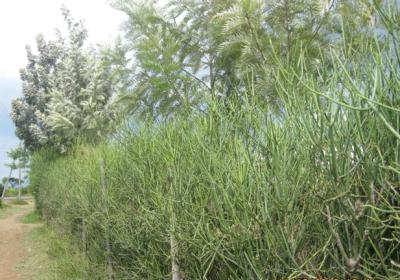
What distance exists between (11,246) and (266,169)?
15577mm

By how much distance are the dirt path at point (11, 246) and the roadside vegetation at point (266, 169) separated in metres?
1.94

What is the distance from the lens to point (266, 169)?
10.1ft

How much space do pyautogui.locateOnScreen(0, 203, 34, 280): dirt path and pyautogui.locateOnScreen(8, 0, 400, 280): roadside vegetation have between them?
1942 mm

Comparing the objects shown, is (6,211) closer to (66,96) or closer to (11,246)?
(66,96)

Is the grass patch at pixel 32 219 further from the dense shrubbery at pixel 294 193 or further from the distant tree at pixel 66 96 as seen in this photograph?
the dense shrubbery at pixel 294 193

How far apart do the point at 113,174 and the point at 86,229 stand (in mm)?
2583

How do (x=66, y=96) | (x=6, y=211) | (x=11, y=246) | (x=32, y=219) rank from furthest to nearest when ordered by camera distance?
(x=6, y=211), (x=32, y=219), (x=66, y=96), (x=11, y=246)

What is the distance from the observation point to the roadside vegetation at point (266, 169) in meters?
2.36

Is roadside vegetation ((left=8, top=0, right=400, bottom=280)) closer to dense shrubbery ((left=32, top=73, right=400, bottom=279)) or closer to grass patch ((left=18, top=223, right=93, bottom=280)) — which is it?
dense shrubbery ((left=32, top=73, right=400, bottom=279))

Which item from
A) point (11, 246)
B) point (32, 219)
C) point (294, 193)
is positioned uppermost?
point (294, 193)

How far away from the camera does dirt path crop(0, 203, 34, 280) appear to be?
1265cm

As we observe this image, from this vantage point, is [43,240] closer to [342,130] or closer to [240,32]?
[240,32]

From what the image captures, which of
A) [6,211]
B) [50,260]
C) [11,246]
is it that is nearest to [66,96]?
[11,246]

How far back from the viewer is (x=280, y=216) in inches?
115
